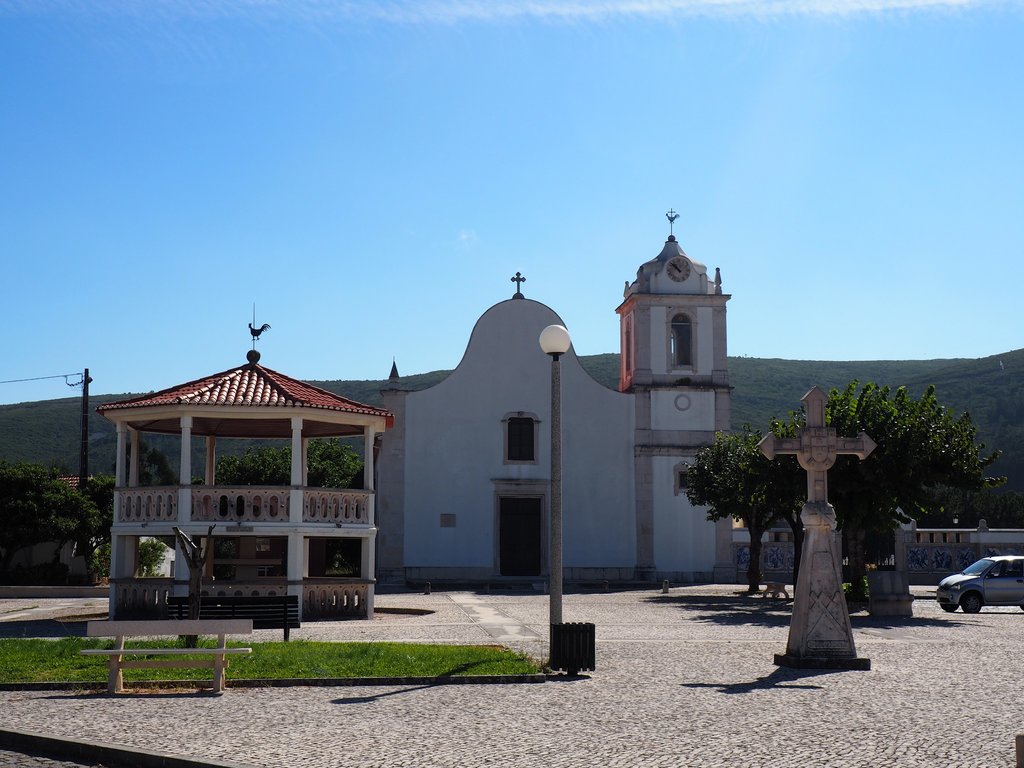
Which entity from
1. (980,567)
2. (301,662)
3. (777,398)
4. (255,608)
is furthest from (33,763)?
(777,398)

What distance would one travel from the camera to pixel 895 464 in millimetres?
24312

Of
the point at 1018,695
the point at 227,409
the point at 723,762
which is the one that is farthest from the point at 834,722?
the point at 227,409

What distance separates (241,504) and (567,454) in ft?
64.4

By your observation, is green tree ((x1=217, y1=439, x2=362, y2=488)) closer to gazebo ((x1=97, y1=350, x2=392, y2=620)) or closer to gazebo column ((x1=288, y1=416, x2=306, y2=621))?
gazebo ((x1=97, y1=350, x2=392, y2=620))

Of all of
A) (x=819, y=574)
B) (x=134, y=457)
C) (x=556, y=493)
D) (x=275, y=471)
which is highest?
(x=275, y=471)

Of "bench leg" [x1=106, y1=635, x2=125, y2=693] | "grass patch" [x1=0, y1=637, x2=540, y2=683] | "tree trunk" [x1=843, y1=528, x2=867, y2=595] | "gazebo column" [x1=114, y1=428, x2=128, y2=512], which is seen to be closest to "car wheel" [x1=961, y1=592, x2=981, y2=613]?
"tree trunk" [x1=843, y1=528, x2=867, y2=595]

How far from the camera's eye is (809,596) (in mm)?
13617

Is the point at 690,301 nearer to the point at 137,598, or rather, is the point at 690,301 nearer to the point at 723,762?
the point at 137,598

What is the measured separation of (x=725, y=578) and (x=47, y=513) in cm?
2146

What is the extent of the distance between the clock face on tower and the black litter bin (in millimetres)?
29366

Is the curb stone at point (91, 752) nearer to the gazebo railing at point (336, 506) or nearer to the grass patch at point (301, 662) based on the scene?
the grass patch at point (301, 662)

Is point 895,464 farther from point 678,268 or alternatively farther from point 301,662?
point 678,268

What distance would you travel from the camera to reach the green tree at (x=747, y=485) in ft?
85.1

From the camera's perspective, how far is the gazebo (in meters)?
21.6
